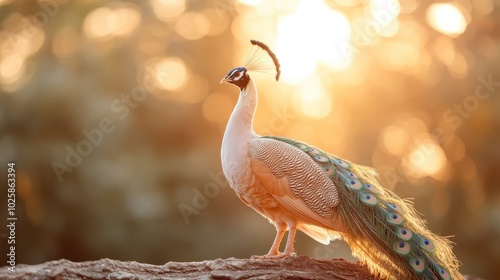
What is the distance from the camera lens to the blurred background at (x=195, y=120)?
784 cm

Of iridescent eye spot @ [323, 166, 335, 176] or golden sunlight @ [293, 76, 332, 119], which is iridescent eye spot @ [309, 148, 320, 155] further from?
golden sunlight @ [293, 76, 332, 119]

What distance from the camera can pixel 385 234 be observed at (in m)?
3.90

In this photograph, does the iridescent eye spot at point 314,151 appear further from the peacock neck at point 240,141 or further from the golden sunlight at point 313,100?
the golden sunlight at point 313,100

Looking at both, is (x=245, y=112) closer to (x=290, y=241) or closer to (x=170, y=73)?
(x=290, y=241)

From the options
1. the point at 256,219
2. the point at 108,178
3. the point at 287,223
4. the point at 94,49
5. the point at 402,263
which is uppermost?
the point at 94,49

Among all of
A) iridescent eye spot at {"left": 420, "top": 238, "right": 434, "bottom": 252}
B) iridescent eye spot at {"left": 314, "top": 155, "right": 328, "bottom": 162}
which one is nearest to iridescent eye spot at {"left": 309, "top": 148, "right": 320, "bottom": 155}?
iridescent eye spot at {"left": 314, "top": 155, "right": 328, "bottom": 162}

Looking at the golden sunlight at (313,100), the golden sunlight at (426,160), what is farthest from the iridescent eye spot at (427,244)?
the golden sunlight at (426,160)

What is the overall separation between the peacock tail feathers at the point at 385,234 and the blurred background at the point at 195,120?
11.5ft

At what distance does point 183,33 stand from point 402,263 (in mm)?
5258

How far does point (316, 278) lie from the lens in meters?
4.10

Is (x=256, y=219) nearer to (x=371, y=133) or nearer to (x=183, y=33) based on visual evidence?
(x=371, y=133)

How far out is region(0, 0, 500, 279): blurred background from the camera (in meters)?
7.84

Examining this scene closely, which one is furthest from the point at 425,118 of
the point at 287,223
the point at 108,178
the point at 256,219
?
the point at 287,223

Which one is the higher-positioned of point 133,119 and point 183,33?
point 183,33
